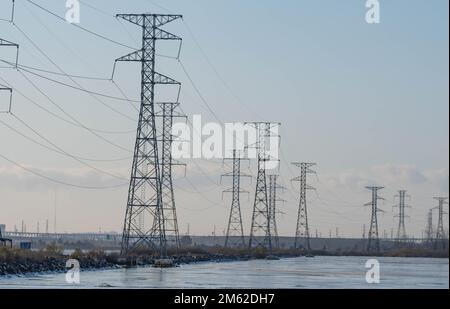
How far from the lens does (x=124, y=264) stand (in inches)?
3172

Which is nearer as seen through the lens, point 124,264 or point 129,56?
point 129,56

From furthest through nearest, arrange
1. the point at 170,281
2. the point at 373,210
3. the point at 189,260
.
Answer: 1. the point at 373,210
2. the point at 189,260
3. the point at 170,281

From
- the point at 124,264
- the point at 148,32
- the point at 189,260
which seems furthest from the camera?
the point at 189,260

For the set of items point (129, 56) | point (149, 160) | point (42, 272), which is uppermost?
point (129, 56)

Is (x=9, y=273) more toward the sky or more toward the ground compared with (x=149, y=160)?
more toward the ground

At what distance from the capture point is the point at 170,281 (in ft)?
185

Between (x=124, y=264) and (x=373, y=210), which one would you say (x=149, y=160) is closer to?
(x=124, y=264)

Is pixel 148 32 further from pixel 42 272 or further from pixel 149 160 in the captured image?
pixel 42 272

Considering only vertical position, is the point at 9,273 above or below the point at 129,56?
below

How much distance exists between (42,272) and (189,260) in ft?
119
